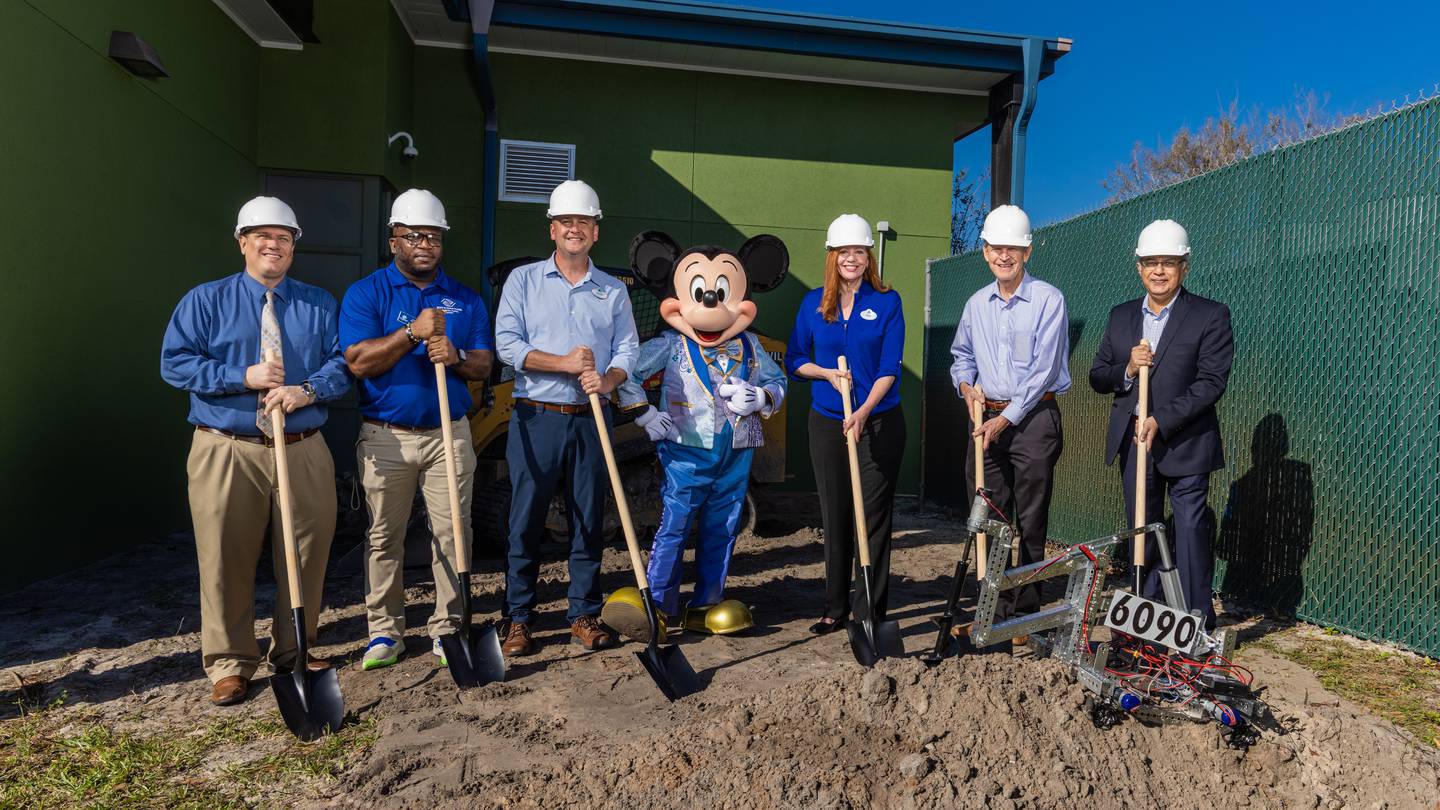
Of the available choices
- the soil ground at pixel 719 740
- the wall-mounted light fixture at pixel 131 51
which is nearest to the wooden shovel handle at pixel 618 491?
the soil ground at pixel 719 740

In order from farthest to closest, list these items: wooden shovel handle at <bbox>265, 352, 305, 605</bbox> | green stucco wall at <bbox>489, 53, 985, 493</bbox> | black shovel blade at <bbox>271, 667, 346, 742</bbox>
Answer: green stucco wall at <bbox>489, 53, 985, 493</bbox> → wooden shovel handle at <bbox>265, 352, 305, 605</bbox> → black shovel blade at <bbox>271, 667, 346, 742</bbox>

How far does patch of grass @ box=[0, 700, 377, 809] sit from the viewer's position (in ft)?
9.29

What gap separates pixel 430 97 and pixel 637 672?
7053mm

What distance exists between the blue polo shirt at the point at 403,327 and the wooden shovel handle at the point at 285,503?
40 centimetres

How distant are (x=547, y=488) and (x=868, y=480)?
1475 millimetres

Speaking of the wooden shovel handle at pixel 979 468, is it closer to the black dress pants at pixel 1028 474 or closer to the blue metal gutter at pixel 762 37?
the black dress pants at pixel 1028 474

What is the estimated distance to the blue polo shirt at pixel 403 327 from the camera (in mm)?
3941

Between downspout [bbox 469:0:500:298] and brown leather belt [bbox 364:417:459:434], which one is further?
downspout [bbox 469:0:500:298]

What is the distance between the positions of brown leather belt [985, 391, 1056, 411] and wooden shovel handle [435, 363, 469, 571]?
2.44 metres

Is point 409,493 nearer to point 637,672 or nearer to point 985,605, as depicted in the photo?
point 637,672

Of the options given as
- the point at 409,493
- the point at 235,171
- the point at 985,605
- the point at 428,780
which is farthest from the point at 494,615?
the point at 235,171

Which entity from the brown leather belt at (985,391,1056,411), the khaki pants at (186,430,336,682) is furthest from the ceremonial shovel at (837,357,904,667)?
the khaki pants at (186,430,336,682)

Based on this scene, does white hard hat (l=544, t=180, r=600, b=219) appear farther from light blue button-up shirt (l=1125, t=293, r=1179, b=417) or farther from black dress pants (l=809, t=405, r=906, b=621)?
light blue button-up shirt (l=1125, t=293, r=1179, b=417)

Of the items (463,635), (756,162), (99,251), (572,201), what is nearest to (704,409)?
(572,201)
